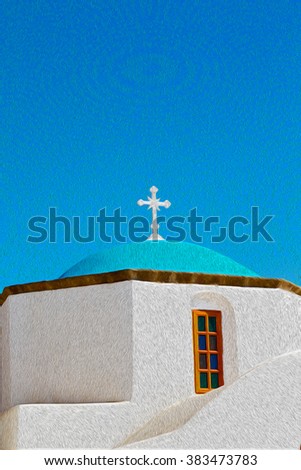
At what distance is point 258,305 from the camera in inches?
613

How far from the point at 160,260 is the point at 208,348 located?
186 centimetres

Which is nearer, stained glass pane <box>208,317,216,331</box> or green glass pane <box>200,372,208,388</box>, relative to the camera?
green glass pane <box>200,372,208,388</box>

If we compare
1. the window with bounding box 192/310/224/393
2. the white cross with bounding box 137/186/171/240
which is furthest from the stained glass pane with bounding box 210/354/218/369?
the white cross with bounding box 137/186/171/240

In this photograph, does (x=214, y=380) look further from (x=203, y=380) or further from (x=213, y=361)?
(x=213, y=361)

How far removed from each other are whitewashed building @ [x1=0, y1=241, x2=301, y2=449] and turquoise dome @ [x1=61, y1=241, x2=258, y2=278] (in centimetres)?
3

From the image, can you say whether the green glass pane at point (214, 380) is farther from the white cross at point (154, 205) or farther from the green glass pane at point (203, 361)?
the white cross at point (154, 205)

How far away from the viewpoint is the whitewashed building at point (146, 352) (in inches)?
533

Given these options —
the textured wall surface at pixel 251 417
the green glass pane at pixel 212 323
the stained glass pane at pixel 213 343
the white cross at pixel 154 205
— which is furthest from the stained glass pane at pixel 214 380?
the white cross at pixel 154 205

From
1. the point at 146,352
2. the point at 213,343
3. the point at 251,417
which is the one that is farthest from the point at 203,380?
the point at 251,417

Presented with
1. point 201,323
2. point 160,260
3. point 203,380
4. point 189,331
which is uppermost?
point 160,260

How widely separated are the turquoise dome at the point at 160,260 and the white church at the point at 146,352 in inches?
1.2

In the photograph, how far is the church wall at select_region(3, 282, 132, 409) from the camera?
14672 mm

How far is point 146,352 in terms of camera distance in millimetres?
14602

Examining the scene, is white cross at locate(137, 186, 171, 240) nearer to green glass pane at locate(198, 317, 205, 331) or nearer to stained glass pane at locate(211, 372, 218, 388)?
green glass pane at locate(198, 317, 205, 331)
